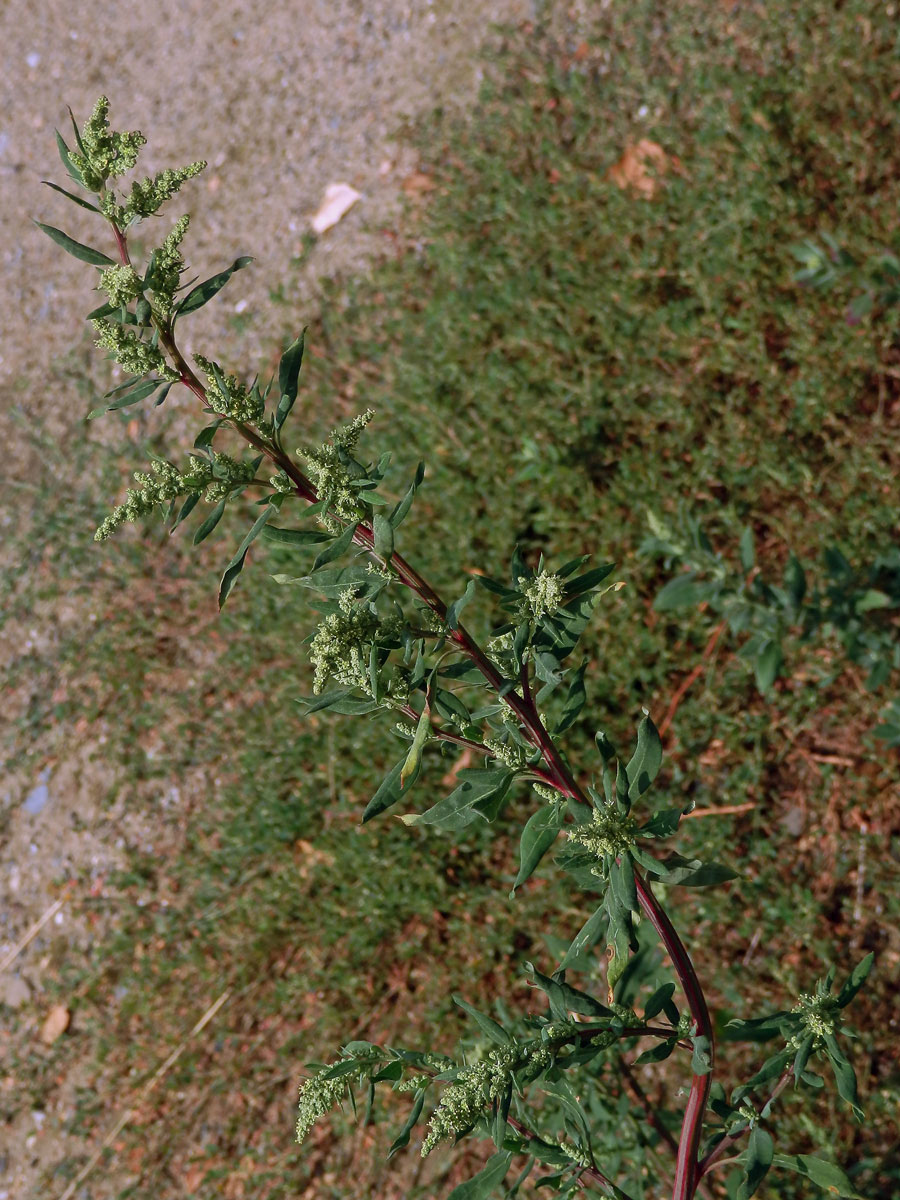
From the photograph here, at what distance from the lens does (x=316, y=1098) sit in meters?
1.51

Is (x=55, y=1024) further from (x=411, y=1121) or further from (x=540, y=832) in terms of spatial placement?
(x=540, y=832)

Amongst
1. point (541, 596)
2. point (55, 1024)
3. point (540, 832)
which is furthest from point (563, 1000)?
point (55, 1024)

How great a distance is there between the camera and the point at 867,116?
3842mm

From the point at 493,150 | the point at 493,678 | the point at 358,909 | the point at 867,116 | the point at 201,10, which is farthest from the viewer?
the point at 201,10

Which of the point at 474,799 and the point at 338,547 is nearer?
the point at 338,547

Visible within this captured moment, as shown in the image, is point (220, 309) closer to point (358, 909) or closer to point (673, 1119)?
point (358, 909)

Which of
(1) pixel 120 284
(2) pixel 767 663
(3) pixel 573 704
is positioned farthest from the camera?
(2) pixel 767 663

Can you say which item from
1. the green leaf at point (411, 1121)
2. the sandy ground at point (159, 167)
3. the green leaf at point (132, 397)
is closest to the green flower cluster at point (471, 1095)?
the green leaf at point (411, 1121)

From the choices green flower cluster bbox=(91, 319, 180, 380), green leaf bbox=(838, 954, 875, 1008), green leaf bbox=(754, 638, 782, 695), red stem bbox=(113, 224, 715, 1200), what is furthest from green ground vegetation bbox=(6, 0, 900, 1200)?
green flower cluster bbox=(91, 319, 180, 380)

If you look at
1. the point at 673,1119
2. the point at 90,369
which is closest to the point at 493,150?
the point at 90,369

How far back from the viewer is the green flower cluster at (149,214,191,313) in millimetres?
1403

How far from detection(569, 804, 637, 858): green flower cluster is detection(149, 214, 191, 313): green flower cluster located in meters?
0.93

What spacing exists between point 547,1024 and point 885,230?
306 centimetres

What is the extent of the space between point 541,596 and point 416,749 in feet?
0.94
